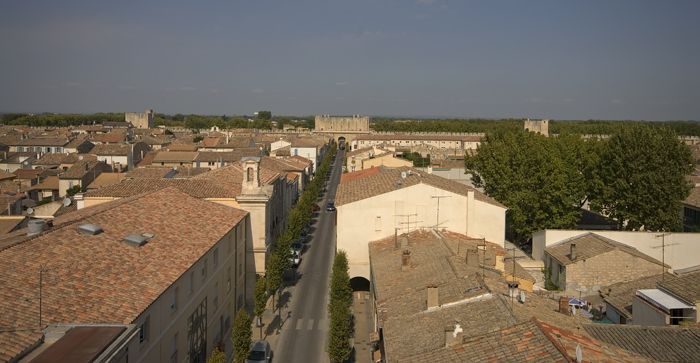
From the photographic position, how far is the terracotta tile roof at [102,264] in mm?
12062

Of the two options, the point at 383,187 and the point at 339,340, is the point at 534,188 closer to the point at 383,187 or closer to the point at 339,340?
the point at 383,187

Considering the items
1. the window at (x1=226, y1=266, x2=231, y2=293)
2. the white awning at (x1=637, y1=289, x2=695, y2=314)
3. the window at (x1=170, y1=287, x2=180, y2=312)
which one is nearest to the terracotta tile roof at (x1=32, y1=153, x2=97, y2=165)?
the window at (x1=226, y1=266, x2=231, y2=293)

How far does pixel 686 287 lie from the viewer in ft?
62.1

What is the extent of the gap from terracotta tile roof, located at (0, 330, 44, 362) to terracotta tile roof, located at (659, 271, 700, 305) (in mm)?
17867

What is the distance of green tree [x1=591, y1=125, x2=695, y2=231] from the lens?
106ft

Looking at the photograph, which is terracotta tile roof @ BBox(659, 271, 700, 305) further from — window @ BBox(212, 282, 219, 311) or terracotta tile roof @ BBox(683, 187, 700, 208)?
terracotta tile roof @ BBox(683, 187, 700, 208)

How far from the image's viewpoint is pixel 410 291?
18547 mm

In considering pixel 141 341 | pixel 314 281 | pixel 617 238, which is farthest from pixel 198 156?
pixel 141 341

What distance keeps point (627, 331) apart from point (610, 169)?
21.4m

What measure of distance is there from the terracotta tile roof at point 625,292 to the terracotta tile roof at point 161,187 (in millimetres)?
17700

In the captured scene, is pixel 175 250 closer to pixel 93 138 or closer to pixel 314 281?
pixel 314 281

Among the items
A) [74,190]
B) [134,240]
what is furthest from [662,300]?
[74,190]

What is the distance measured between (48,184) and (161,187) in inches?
1313

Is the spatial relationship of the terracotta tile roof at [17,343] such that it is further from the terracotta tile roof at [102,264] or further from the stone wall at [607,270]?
the stone wall at [607,270]
